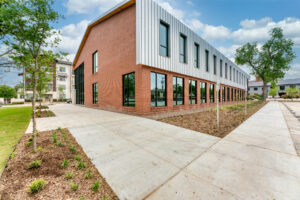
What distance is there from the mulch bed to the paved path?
247 millimetres

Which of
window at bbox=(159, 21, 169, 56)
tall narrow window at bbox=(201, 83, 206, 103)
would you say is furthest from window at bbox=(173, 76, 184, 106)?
tall narrow window at bbox=(201, 83, 206, 103)

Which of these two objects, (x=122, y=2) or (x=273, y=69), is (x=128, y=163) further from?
(x=273, y=69)

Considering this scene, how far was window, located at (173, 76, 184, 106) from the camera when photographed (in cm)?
1238

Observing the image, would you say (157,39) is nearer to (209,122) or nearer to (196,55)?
(196,55)

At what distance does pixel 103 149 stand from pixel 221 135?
16.0ft

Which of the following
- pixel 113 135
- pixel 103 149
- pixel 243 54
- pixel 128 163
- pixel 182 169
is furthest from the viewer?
pixel 243 54

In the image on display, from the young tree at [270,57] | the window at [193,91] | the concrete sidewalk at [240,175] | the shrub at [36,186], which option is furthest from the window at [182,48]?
the young tree at [270,57]

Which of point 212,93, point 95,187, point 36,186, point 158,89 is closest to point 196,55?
point 212,93

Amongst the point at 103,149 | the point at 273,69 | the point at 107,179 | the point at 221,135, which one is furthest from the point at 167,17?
the point at 273,69

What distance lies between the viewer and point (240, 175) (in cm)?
260

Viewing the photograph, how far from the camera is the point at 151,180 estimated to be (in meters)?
2.48

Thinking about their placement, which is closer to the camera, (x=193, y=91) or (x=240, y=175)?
(x=240, y=175)

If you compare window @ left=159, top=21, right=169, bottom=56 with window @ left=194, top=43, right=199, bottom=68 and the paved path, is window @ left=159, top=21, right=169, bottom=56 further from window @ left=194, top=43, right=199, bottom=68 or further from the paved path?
the paved path

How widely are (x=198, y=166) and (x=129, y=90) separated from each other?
8.90m
